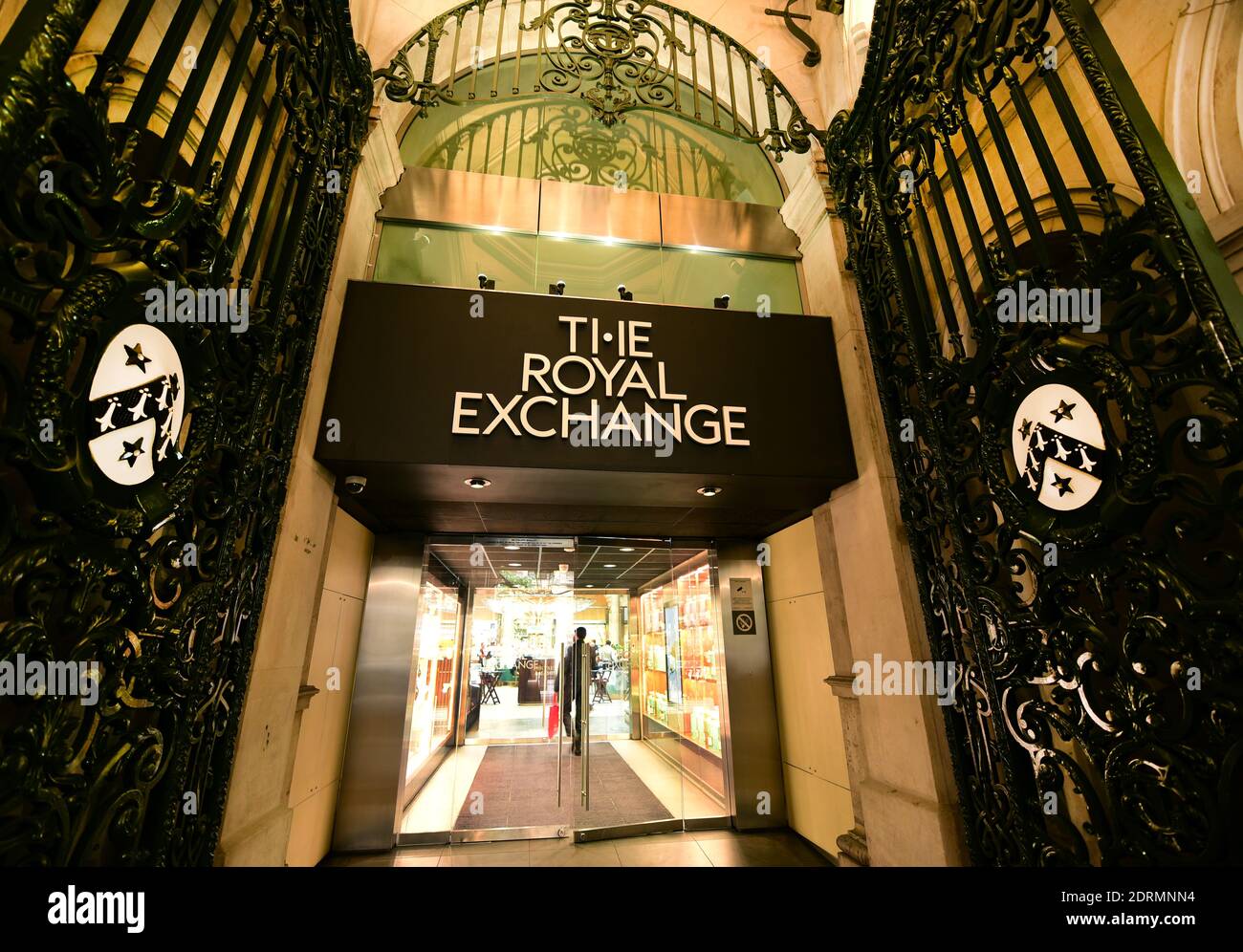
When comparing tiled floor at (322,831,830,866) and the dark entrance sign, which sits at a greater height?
the dark entrance sign

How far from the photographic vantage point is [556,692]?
5.34m

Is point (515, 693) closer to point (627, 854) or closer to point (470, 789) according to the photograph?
point (470, 789)
